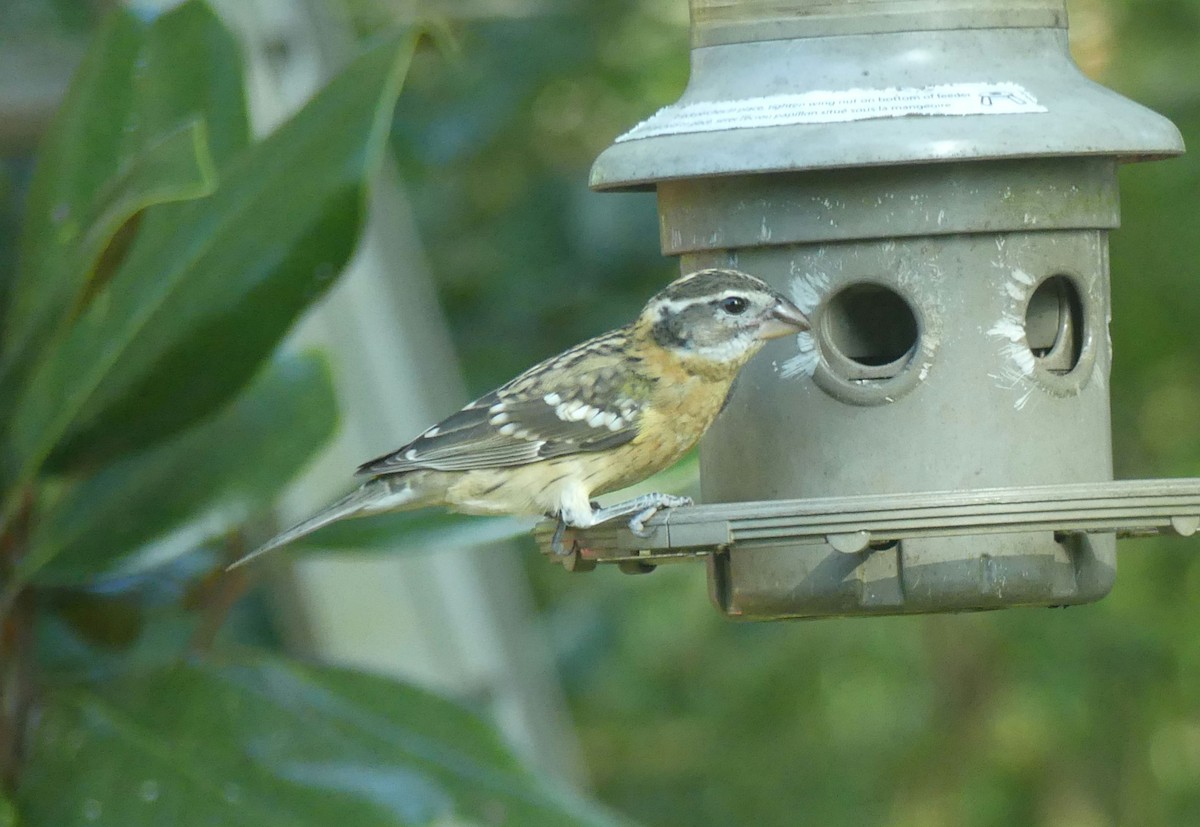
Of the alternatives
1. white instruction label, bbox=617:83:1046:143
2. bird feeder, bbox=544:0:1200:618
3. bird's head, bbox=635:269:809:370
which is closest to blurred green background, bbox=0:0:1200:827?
bird's head, bbox=635:269:809:370

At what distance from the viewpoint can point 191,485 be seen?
443 centimetres

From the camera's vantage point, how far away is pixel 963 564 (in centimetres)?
344

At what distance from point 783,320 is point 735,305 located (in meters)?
0.11

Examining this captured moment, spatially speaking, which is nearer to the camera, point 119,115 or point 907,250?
point 907,250

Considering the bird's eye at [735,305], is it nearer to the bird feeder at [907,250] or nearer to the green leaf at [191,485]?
the bird feeder at [907,250]

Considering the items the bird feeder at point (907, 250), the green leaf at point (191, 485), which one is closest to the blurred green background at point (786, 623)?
the green leaf at point (191, 485)

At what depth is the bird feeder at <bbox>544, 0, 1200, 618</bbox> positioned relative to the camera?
344 cm

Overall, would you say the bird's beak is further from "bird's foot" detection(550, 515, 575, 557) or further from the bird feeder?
"bird's foot" detection(550, 515, 575, 557)

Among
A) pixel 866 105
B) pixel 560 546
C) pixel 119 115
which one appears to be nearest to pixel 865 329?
pixel 866 105

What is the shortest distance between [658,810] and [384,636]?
360cm

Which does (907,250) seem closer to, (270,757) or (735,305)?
(735,305)

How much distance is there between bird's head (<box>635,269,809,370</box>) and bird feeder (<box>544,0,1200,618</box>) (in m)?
0.09

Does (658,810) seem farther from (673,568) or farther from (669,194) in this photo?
(669,194)

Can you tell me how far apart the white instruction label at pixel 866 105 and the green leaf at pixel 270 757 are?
5.25 feet
